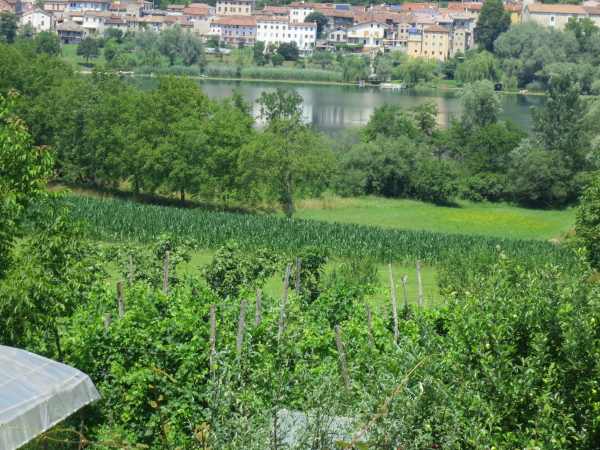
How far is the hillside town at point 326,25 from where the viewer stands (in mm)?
147500

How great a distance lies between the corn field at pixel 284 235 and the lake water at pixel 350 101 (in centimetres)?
4078

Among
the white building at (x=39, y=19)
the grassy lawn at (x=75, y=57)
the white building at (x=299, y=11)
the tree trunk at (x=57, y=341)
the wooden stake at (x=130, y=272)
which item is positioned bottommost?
the grassy lawn at (x=75, y=57)

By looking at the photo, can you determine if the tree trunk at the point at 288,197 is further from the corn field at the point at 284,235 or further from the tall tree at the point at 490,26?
the tall tree at the point at 490,26

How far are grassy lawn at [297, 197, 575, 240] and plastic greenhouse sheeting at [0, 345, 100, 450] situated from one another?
108ft

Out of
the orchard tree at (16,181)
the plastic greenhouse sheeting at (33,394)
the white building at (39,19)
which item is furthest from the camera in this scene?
the white building at (39,19)

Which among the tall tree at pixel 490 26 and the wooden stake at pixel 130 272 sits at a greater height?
the wooden stake at pixel 130 272

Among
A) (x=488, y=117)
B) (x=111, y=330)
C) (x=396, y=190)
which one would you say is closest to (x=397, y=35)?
(x=488, y=117)

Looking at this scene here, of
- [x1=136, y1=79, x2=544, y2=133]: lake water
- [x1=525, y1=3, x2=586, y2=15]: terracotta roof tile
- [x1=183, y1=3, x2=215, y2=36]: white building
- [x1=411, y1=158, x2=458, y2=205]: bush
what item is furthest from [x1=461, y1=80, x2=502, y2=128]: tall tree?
[x1=525, y1=3, x2=586, y2=15]: terracotta roof tile

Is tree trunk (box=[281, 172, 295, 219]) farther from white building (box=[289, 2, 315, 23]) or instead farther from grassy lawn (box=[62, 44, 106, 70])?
white building (box=[289, 2, 315, 23])

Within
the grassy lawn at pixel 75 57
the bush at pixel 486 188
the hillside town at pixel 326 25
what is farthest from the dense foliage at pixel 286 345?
the hillside town at pixel 326 25

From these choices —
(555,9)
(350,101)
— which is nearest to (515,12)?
(555,9)

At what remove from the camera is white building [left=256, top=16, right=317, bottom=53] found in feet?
516

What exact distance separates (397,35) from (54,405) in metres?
152

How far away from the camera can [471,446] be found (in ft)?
25.3
